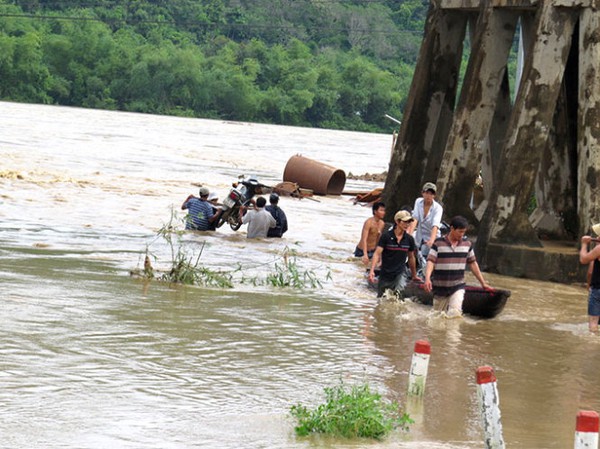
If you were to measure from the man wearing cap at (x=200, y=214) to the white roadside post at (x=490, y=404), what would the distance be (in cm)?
1499

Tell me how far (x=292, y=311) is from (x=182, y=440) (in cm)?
613

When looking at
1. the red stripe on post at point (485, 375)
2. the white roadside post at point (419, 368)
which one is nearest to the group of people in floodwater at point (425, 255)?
the white roadside post at point (419, 368)

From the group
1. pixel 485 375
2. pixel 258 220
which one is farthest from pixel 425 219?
pixel 485 375

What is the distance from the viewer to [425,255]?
54.2 ft

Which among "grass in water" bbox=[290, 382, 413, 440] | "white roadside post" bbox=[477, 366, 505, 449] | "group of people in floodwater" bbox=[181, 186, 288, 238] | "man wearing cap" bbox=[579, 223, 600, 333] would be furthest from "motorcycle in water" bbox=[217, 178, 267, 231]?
"white roadside post" bbox=[477, 366, 505, 449]

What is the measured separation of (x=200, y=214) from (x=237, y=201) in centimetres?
65

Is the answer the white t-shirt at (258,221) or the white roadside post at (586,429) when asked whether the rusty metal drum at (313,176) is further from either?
the white roadside post at (586,429)

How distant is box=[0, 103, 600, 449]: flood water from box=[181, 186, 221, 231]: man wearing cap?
0.34 meters

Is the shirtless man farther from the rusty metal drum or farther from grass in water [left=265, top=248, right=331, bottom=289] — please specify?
the rusty metal drum

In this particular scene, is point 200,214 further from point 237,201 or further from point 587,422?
point 587,422

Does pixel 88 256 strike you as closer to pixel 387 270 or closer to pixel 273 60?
pixel 387 270

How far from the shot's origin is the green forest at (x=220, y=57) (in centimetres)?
11812

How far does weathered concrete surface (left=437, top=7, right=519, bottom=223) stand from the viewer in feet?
63.2

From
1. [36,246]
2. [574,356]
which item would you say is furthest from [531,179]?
[36,246]
